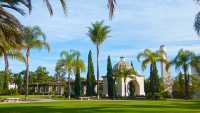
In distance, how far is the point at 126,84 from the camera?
317 ft

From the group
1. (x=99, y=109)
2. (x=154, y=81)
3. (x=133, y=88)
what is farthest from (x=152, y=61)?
(x=99, y=109)

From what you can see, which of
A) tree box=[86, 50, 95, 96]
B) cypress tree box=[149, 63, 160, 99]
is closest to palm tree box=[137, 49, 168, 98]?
cypress tree box=[149, 63, 160, 99]

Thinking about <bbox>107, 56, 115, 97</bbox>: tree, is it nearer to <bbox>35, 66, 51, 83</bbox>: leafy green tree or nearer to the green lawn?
the green lawn

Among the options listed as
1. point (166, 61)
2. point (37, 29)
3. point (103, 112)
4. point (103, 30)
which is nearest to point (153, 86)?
point (166, 61)

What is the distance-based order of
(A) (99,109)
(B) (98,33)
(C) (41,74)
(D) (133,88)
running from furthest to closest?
(C) (41,74) → (D) (133,88) → (B) (98,33) → (A) (99,109)

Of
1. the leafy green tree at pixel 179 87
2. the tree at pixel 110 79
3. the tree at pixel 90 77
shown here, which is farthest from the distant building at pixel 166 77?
the tree at pixel 90 77

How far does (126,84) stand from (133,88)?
7.07 metres

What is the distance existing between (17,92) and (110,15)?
86144 millimetres

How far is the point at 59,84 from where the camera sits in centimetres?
11244

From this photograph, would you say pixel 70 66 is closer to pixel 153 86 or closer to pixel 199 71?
pixel 153 86

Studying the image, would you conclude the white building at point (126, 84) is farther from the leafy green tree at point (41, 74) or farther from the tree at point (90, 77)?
the leafy green tree at point (41, 74)

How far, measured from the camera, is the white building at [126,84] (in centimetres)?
9483

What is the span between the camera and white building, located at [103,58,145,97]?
94.8 m

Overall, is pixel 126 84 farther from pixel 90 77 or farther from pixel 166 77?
pixel 90 77
